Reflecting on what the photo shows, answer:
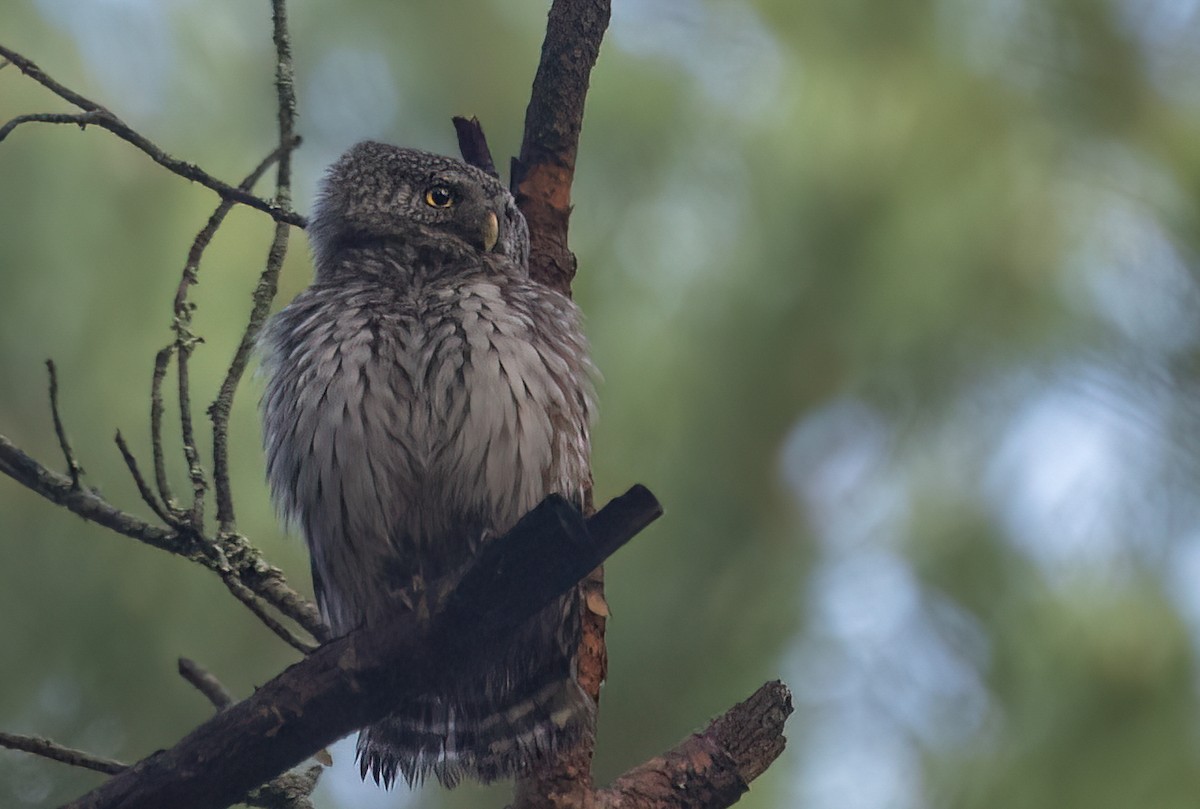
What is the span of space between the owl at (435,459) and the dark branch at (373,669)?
0.91 ft

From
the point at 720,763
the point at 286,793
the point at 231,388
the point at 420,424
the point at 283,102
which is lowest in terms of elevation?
the point at 720,763

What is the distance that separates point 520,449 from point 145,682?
1.36 m

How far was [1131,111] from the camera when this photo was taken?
3695 mm

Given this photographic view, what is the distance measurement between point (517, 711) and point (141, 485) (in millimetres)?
878

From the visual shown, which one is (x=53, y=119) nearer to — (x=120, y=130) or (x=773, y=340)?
(x=120, y=130)

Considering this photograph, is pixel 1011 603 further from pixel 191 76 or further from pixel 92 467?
pixel 191 76

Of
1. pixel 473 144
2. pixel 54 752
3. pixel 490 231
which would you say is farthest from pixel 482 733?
pixel 473 144

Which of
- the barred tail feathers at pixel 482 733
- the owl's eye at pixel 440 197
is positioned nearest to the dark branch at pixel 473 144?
the owl's eye at pixel 440 197

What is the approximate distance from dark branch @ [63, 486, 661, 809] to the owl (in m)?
0.28

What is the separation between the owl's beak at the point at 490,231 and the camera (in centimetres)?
278

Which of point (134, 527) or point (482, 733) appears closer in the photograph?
point (134, 527)

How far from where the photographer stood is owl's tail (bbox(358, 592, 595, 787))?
2408 millimetres

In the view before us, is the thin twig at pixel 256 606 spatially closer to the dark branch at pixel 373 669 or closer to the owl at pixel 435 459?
the owl at pixel 435 459

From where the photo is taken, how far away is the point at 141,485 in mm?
1948
